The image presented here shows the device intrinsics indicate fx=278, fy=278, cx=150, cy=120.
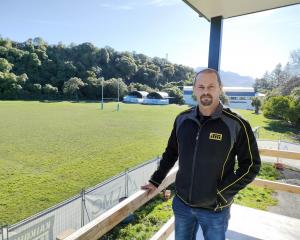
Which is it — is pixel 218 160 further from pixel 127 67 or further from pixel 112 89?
pixel 127 67

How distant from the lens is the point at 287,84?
25.2 metres

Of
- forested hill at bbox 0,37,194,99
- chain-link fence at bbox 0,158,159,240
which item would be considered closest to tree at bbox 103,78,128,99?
forested hill at bbox 0,37,194,99

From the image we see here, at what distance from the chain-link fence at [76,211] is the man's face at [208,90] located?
248 centimetres

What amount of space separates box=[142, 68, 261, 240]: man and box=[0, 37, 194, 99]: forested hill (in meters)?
49.8

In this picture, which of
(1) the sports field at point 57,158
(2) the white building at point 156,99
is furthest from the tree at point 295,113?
(2) the white building at point 156,99

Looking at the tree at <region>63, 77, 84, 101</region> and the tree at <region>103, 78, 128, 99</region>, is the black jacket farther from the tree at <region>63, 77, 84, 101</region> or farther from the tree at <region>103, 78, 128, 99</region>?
the tree at <region>103, 78, 128, 99</region>

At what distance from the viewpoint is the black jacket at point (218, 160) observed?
1.73 m

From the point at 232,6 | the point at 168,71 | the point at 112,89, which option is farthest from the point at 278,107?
the point at 168,71

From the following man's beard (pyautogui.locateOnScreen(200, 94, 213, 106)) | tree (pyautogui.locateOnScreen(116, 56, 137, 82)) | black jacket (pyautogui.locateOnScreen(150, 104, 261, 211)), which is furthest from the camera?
tree (pyautogui.locateOnScreen(116, 56, 137, 82))

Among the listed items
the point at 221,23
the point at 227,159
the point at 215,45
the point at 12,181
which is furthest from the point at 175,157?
the point at 12,181

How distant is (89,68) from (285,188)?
2496 inches

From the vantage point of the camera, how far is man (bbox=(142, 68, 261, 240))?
1737 mm

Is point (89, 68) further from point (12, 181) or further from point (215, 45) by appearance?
point (215, 45)

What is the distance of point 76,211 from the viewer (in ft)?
14.5
